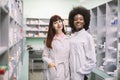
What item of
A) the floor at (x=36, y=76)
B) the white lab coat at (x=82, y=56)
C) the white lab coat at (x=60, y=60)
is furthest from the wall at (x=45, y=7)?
the white lab coat at (x=82, y=56)

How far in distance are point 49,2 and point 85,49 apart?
685 centimetres

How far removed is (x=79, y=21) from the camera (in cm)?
219

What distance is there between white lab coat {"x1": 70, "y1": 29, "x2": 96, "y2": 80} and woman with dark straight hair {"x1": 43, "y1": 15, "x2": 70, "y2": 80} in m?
0.09

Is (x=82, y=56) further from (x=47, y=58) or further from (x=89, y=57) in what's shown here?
(x=47, y=58)

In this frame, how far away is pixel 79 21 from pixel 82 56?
405 millimetres

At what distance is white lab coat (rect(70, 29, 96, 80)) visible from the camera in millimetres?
2076

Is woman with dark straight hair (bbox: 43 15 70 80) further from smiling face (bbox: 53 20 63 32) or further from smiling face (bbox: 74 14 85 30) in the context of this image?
smiling face (bbox: 74 14 85 30)

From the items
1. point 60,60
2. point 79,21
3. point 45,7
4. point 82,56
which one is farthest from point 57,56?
point 45,7

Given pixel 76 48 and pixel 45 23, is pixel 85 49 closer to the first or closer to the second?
pixel 76 48

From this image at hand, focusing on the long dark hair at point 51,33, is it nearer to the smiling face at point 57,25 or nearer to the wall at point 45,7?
the smiling face at point 57,25

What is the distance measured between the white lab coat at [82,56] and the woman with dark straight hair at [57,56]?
0.09m

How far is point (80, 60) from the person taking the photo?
209 cm

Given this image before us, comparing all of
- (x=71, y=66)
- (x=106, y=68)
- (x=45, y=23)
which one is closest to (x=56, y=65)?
(x=71, y=66)

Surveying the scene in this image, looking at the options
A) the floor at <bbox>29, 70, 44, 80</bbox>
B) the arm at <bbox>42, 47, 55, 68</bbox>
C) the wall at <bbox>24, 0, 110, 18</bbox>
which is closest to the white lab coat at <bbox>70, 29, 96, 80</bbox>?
the arm at <bbox>42, 47, 55, 68</bbox>
